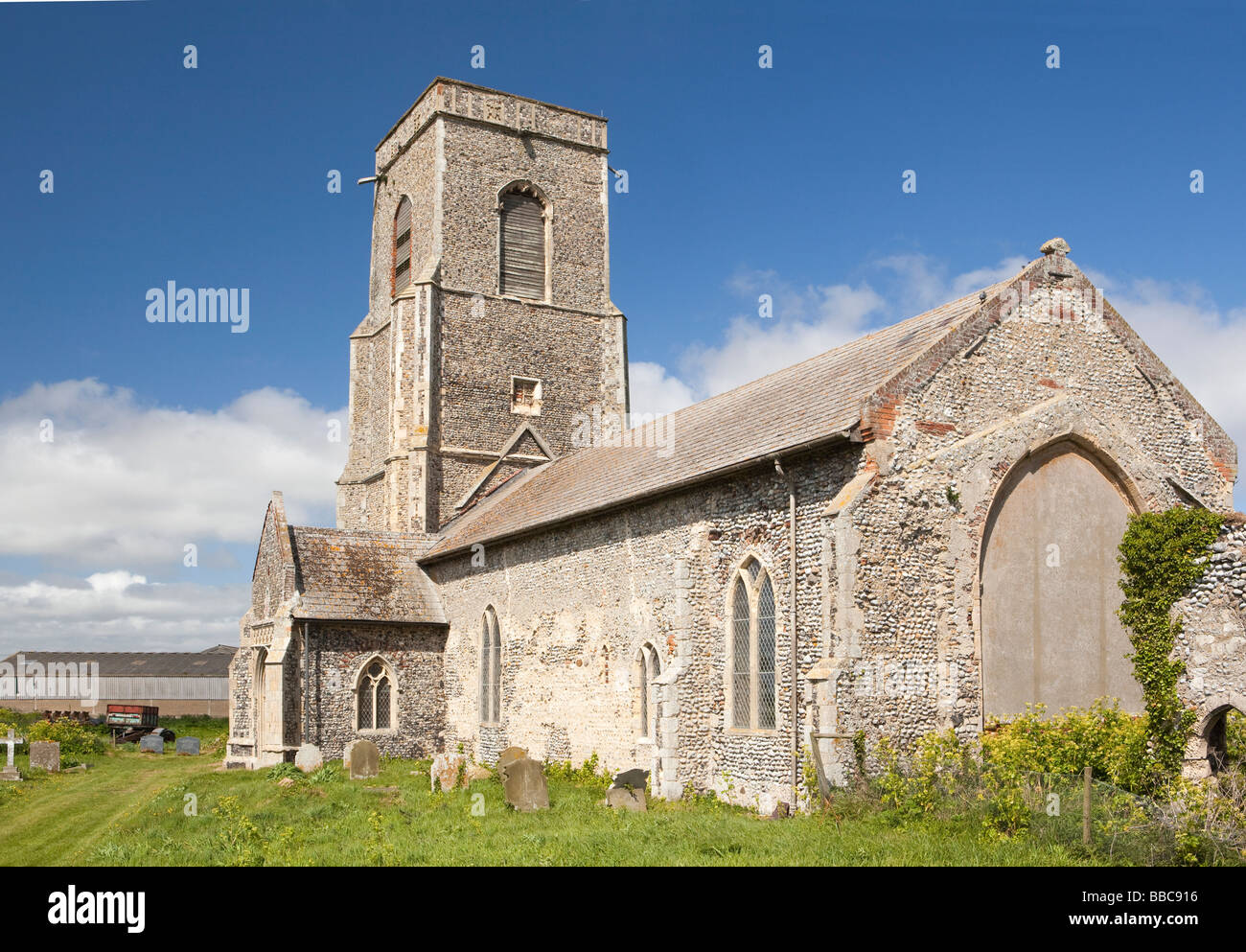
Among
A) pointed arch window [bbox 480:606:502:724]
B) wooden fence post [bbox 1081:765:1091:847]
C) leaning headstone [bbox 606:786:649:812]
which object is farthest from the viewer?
pointed arch window [bbox 480:606:502:724]

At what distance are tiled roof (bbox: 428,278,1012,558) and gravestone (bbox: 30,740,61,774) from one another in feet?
35.3

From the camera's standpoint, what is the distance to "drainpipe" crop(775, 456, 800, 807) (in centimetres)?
1488

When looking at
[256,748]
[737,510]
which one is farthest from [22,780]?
[737,510]

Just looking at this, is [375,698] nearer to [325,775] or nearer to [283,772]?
[283,772]

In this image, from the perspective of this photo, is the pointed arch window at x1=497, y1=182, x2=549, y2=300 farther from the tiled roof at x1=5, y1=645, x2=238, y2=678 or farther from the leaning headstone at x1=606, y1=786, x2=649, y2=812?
the tiled roof at x1=5, y1=645, x2=238, y2=678

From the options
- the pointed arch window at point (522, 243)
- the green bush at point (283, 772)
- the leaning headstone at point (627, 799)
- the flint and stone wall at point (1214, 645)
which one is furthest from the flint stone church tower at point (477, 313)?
the flint and stone wall at point (1214, 645)

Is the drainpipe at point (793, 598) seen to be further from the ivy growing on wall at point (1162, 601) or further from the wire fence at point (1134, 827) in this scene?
the ivy growing on wall at point (1162, 601)

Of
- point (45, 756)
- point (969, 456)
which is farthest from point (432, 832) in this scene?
point (45, 756)

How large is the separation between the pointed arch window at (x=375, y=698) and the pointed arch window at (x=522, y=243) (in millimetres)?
13150

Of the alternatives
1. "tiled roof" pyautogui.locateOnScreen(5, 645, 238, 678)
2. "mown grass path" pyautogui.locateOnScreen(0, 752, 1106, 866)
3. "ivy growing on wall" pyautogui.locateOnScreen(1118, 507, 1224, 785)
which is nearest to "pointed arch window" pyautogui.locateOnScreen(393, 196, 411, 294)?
"mown grass path" pyautogui.locateOnScreen(0, 752, 1106, 866)

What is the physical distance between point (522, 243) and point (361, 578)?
42.2 feet

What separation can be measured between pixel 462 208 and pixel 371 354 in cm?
644

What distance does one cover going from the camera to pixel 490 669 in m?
25.0
